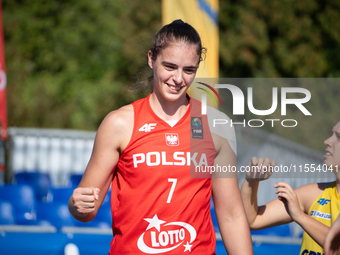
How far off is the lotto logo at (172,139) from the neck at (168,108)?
0.40ft

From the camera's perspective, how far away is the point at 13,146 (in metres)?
7.93

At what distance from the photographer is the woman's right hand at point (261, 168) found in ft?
6.76

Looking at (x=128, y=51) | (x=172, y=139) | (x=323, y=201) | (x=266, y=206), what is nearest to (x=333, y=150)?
(x=323, y=201)

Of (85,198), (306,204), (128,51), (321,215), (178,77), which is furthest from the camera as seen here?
(128,51)

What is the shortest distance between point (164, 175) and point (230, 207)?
0.42 m

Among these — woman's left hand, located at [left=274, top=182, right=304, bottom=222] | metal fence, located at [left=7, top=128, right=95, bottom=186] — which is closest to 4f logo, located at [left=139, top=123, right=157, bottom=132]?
woman's left hand, located at [left=274, top=182, right=304, bottom=222]

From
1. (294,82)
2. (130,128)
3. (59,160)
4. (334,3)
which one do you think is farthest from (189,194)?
(334,3)

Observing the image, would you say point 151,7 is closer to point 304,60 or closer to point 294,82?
point 304,60

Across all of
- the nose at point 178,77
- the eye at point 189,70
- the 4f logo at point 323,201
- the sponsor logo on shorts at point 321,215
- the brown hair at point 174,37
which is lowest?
the sponsor logo on shorts at point 321,215

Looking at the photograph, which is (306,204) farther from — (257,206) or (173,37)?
(173,37)

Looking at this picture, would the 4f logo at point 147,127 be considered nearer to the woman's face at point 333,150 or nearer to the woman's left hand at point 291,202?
the woman's left hand at point 291,202

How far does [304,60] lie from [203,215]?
14.2 m

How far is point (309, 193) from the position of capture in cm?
228

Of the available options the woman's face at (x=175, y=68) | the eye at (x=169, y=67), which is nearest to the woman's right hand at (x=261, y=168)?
the woman's face at (x=175, y=68)
